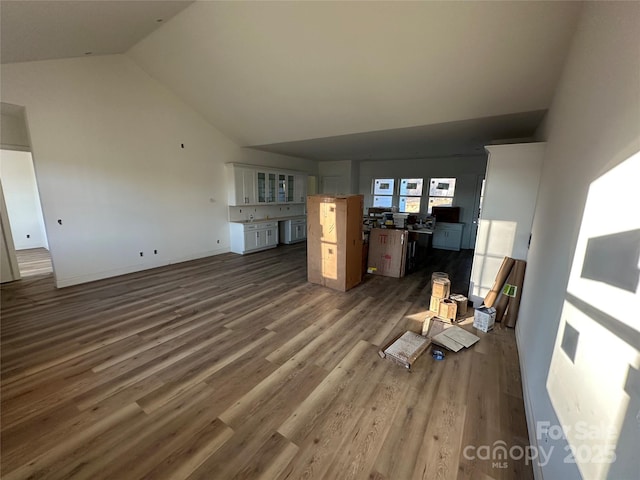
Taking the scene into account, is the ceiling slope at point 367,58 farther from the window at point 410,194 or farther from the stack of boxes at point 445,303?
the window at point 410,194

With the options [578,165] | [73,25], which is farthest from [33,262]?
[578,165]

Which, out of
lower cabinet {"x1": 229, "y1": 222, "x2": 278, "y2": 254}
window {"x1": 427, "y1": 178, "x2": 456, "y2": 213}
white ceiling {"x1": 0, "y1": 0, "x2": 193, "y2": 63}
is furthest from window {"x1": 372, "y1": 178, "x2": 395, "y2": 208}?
white ceiling {"x1": 0, "y1": 0, "x2": 193, "y2": 63}

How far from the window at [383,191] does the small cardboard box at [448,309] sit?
19.2 ft

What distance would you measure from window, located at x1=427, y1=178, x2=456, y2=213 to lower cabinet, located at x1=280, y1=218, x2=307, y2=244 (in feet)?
13.6

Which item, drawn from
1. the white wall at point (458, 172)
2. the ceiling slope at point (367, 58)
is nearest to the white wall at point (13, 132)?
the ceiling slope at point (367, 58)

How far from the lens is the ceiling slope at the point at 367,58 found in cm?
250

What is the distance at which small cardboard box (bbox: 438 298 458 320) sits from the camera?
125 inches

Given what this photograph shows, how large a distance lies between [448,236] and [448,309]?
455cm

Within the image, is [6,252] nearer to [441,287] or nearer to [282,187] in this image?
[282,187]

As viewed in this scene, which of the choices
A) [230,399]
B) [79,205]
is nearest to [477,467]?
[230,399]

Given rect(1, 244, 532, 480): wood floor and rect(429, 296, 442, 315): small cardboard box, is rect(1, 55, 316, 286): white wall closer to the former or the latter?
rect(1, 244, 532, 480): wood floor

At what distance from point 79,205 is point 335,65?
188 inches

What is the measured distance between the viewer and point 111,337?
111 inches

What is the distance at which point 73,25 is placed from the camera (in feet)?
9.46
